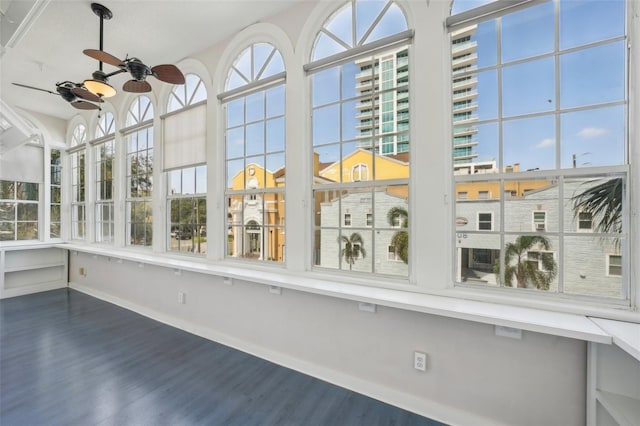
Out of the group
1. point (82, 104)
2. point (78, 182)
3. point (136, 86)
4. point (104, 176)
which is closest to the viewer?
point (136, 86)

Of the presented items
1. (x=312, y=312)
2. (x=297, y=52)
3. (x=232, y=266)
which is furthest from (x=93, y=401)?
(x=297, y=52)

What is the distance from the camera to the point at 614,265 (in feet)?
5.63

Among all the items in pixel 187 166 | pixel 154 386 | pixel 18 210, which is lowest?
pixel 154 386

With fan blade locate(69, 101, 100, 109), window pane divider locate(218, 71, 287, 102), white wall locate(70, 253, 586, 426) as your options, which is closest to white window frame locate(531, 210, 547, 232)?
white wall locate(70, 253, 586, 426)

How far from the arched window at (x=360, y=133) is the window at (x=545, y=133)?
457 mm

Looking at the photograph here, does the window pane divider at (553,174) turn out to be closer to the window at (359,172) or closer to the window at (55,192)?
the window at (359,172)

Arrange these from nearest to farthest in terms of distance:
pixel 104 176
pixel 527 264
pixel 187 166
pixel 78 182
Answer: pixel 527 264, pixel 187 166, pixel 104 176, pixel 78 182

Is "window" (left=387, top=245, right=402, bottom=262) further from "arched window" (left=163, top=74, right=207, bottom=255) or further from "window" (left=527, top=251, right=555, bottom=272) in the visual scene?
"arched window" (left=163, top=74, right=207, bottom=255)

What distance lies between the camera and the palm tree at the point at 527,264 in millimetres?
1891

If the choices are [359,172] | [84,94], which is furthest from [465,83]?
[84,94]

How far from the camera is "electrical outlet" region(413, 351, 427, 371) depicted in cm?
207

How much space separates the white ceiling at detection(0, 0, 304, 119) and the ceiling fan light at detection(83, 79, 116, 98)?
22.6 inches

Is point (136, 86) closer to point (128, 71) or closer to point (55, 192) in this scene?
point (128, 71)

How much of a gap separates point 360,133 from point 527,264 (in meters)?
1.66
